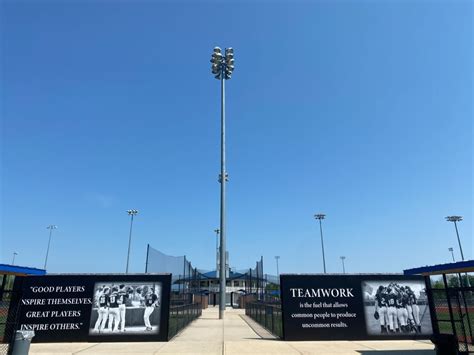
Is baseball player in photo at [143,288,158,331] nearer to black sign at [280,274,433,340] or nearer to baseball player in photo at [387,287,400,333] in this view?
black sign at [280,274,433,340]

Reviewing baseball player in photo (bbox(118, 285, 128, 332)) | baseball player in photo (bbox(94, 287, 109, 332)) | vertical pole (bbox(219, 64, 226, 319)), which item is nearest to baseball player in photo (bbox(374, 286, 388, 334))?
baseball player in photo (bbox(118, 285, 128, 332))

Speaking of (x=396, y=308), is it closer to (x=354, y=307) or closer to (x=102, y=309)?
(x=354, y=307)

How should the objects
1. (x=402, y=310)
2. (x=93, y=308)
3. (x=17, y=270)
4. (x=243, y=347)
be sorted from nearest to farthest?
(x=243, y=347), (x=17, y=270), (x=93, y=308), (x=402, y=310)

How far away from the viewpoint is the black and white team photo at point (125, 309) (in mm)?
12094

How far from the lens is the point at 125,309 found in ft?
40.2

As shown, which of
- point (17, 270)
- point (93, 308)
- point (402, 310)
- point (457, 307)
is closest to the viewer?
point (457, 307)

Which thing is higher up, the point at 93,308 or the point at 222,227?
the point at 222,227

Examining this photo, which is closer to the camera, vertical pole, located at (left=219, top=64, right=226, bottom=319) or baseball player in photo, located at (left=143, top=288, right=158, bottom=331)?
baseball player in photo, located at (left=143, top=288, right=158, bottom=331)

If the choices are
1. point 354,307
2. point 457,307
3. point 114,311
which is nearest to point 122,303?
point 114,311

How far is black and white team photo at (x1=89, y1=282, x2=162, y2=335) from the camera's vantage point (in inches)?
476

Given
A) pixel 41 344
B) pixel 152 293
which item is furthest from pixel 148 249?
pixel 41 344

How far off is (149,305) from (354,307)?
25.3 feet

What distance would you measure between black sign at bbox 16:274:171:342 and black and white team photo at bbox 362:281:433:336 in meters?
7.73

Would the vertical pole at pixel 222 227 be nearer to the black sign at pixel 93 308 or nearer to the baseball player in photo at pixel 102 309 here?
the black sign at pixel 93 308
